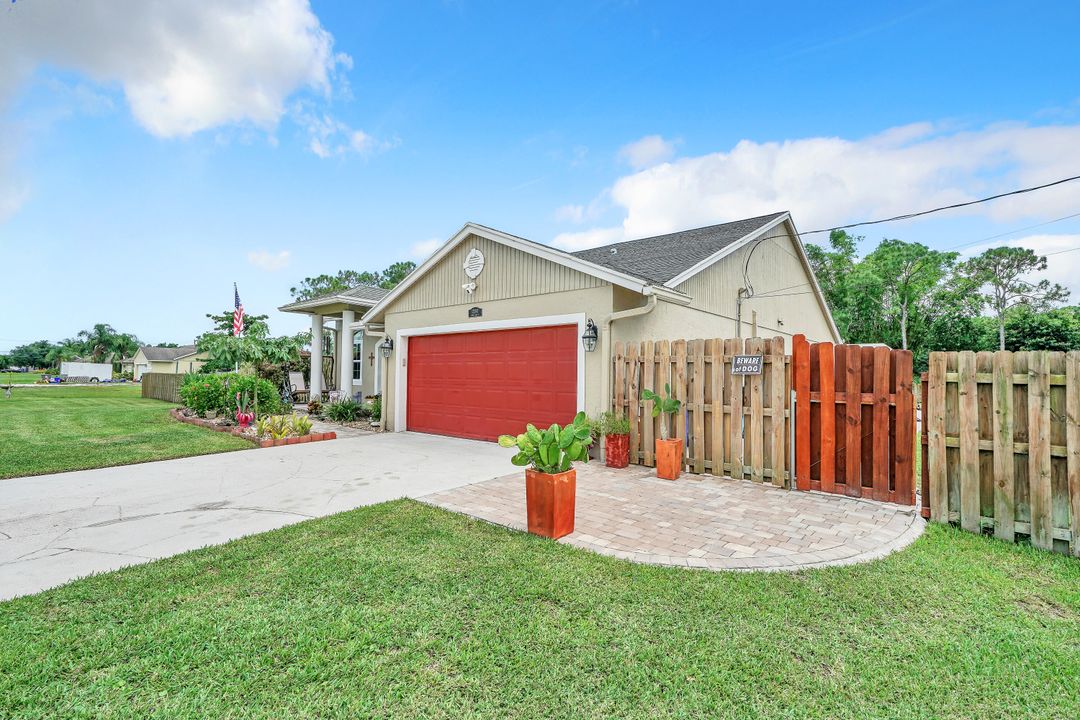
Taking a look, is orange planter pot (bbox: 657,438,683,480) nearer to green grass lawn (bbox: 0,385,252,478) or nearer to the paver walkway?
the paver walkway

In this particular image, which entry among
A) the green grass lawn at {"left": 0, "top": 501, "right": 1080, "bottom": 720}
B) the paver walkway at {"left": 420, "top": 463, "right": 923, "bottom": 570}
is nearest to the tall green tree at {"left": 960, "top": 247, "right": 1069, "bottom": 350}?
the paver walkway at {"left": 420, "top": 463, "right": 923, "bottom": 570}

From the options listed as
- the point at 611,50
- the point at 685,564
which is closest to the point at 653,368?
the point at 685,564

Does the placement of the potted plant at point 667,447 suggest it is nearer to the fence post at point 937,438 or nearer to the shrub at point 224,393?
the fence post at point 937,438

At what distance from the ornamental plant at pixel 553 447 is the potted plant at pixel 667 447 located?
242cm

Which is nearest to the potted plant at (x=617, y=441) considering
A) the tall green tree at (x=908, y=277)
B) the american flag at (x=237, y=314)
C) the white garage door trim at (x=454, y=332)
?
the white garage door trim at (x=454, y=332)

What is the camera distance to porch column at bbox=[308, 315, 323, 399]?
14.9 metres

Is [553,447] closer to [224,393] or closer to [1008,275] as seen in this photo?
[224,393]

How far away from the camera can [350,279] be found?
1607 inches

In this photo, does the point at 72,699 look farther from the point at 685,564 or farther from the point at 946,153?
the point at 946,153

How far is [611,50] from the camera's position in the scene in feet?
35.5

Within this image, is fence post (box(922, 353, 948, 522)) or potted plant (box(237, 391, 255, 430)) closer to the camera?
fence post (box(922, 353, 948, 522))

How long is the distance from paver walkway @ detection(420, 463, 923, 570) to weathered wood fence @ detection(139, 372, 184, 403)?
60.3ft

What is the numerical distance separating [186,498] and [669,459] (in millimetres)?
5560

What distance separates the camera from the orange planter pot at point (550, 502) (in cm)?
379
